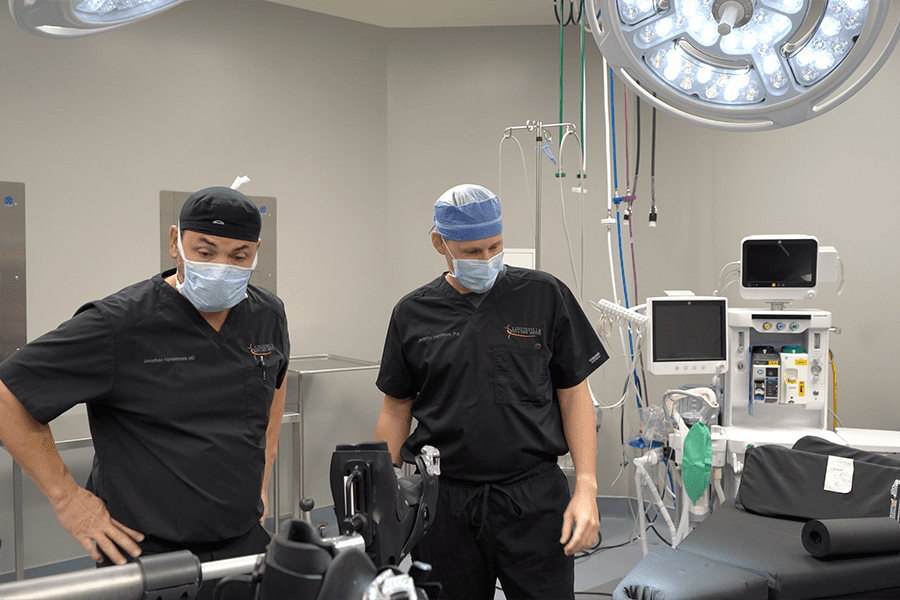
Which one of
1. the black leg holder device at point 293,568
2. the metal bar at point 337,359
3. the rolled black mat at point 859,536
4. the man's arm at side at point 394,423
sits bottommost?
the rolled black mat at point 859,536

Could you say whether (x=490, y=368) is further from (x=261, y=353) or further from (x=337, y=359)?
(x=337, y=359)

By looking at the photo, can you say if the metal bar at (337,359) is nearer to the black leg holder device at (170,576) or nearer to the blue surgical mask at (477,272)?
the blue surgical mask at (477,272)

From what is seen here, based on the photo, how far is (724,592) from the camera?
1795mm

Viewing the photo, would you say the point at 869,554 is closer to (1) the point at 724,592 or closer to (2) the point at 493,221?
(1) the point at 724,592

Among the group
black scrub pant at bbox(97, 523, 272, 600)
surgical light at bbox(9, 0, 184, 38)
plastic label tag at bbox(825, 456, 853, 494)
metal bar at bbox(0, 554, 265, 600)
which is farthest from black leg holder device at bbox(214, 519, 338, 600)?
plastic label tag at bbox(825, 456, 853, 494)

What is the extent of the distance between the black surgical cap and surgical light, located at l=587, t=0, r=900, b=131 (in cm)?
99

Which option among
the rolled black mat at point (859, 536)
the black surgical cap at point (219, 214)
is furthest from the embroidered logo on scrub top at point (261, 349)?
the rolled black mat at point (859, 536)

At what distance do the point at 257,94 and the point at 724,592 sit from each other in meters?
3.10

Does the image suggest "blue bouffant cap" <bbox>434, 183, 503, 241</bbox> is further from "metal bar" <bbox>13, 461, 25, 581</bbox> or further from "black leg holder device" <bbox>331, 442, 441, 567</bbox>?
"metal bar" <bbox>13, 461, 25, 581</bbox>

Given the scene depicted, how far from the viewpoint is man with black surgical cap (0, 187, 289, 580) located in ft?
4.71

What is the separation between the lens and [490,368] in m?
1.62

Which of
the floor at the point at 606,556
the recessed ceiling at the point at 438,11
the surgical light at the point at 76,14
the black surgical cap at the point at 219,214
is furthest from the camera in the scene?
the recessed ceiling at the point at 438,11

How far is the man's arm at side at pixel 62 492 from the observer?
1425 mm

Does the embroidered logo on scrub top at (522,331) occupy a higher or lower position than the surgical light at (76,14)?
lower
